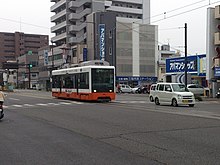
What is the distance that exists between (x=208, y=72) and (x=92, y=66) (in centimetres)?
2092

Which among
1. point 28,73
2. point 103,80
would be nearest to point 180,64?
point 103,80

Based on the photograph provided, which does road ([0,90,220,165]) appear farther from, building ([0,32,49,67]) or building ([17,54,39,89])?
building ([0,32,49,67])

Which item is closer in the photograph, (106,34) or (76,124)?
(76,124)

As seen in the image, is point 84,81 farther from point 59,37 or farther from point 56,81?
point 59,37

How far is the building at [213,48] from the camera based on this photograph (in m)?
43.8

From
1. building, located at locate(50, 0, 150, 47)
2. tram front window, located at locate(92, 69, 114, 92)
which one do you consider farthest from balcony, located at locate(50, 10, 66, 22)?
tram front window, located at locate(92, 69, 114, 92)

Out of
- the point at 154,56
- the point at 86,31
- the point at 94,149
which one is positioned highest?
the point at 86,31

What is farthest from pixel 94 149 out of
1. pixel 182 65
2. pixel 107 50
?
pixel 107 50

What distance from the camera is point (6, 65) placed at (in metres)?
80.1

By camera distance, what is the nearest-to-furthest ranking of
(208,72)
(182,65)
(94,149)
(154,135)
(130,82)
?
(94,149)
(154,135)
(208,72)
(182,65)
(130,82)

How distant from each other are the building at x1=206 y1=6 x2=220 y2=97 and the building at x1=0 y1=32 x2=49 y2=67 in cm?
12418

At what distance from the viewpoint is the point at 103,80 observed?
98.8 feet

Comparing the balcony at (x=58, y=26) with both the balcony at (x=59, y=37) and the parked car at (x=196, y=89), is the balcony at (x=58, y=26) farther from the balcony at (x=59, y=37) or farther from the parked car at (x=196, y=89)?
the parked car at (x=196, y=89)

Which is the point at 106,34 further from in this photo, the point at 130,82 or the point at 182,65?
the point at 182,65
